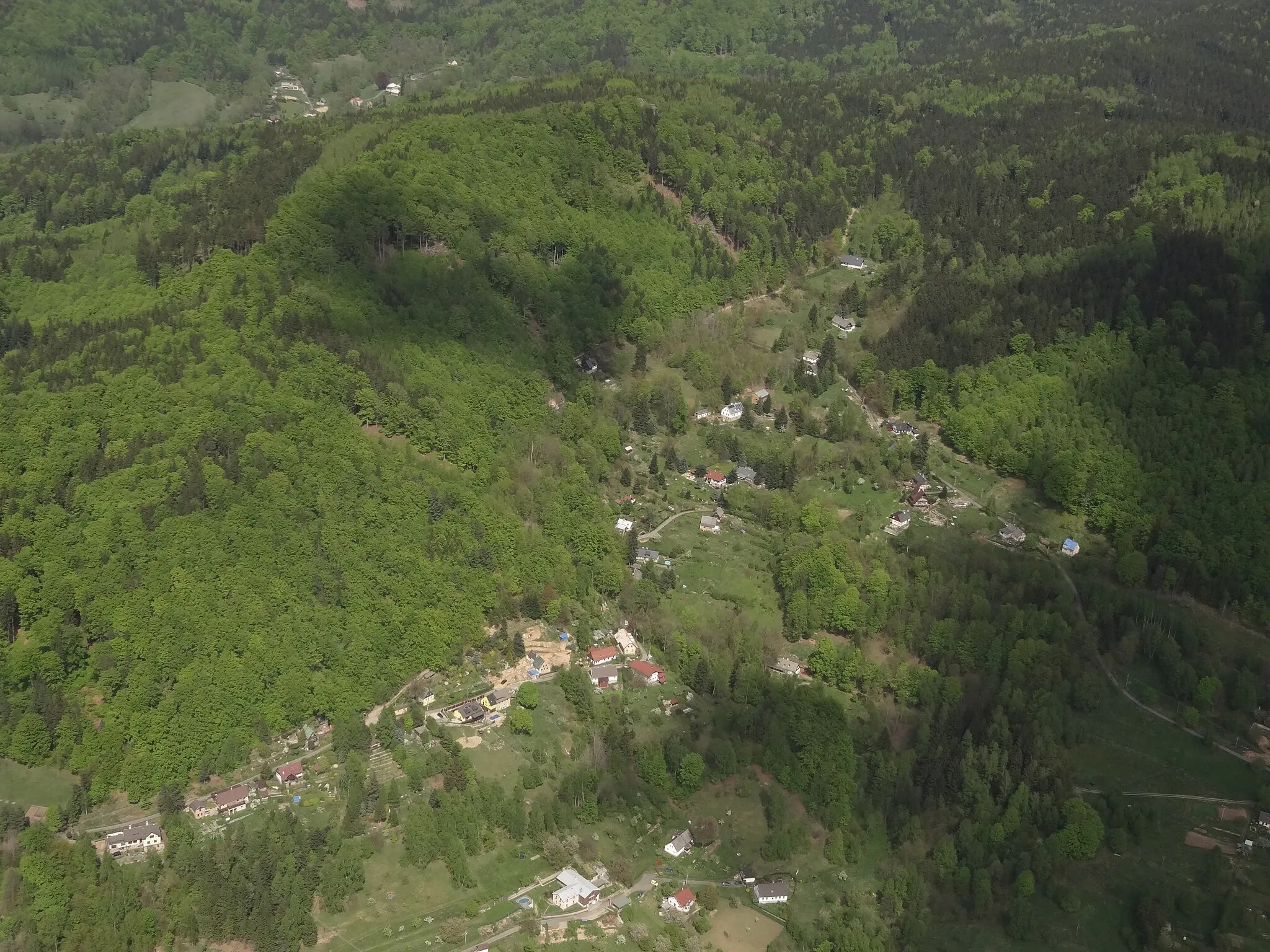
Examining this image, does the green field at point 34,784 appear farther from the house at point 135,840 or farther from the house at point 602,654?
the house at point 602,654

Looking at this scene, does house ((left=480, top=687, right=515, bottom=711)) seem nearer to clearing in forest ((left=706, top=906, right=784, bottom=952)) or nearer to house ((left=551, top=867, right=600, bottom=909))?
house ((left=551, top=867, right=600, bottom=909))

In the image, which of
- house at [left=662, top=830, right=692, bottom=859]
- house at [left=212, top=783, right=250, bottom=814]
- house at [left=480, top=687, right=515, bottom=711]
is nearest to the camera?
house at [left=662, top=830, right=692, bottom=859]

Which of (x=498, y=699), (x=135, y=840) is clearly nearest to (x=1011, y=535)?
(x=498, y=699)

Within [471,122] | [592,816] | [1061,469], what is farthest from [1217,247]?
[592,816]

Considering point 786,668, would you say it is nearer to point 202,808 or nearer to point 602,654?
point 602,654

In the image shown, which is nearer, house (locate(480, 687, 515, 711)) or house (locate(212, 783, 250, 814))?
house (locate(212, 783, 250, 814))

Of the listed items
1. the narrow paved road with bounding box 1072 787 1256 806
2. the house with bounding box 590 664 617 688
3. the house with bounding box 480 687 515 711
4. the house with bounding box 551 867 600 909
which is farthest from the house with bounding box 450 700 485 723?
the narrow paved road with bounding box 1072 787 1256 806

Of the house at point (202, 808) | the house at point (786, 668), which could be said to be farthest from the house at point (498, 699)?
the house at point (202, 808)
